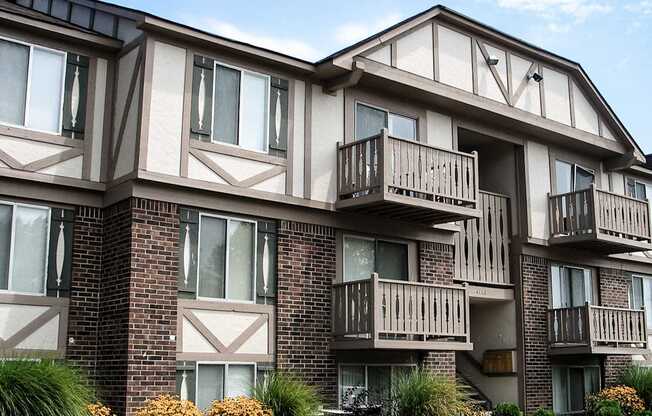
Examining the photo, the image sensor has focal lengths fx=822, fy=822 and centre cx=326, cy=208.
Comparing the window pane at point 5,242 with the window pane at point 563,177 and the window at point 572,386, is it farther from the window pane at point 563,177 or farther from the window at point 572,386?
the window pane at point 563,177

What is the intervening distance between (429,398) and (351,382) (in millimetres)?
2148

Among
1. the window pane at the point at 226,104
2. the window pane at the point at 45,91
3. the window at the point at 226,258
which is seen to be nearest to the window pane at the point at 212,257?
the window at the point at 226,258

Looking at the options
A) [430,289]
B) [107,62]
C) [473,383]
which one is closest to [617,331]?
[473,383]

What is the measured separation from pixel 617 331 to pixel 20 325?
47.8 feet

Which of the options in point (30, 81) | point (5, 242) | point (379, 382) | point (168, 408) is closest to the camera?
point (168, 408)

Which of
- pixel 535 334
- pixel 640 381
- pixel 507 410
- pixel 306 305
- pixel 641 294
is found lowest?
pixel 507 410

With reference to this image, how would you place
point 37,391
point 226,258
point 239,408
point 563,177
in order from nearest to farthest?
point 37,391
point 239,408
point 226,258
point 563,177

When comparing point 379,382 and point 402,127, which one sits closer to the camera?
point 379,382

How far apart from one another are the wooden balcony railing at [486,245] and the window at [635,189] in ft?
18.9

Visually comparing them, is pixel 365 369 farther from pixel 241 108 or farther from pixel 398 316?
pixel 241 108

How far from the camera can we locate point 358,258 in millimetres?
17797

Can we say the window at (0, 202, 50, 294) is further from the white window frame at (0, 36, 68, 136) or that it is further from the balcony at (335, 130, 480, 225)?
the balcony at (335, 130, 480, 225)

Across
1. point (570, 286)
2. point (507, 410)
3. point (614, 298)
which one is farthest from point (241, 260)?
point (614, 298)

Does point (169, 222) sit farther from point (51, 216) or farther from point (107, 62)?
point (107, 62)
